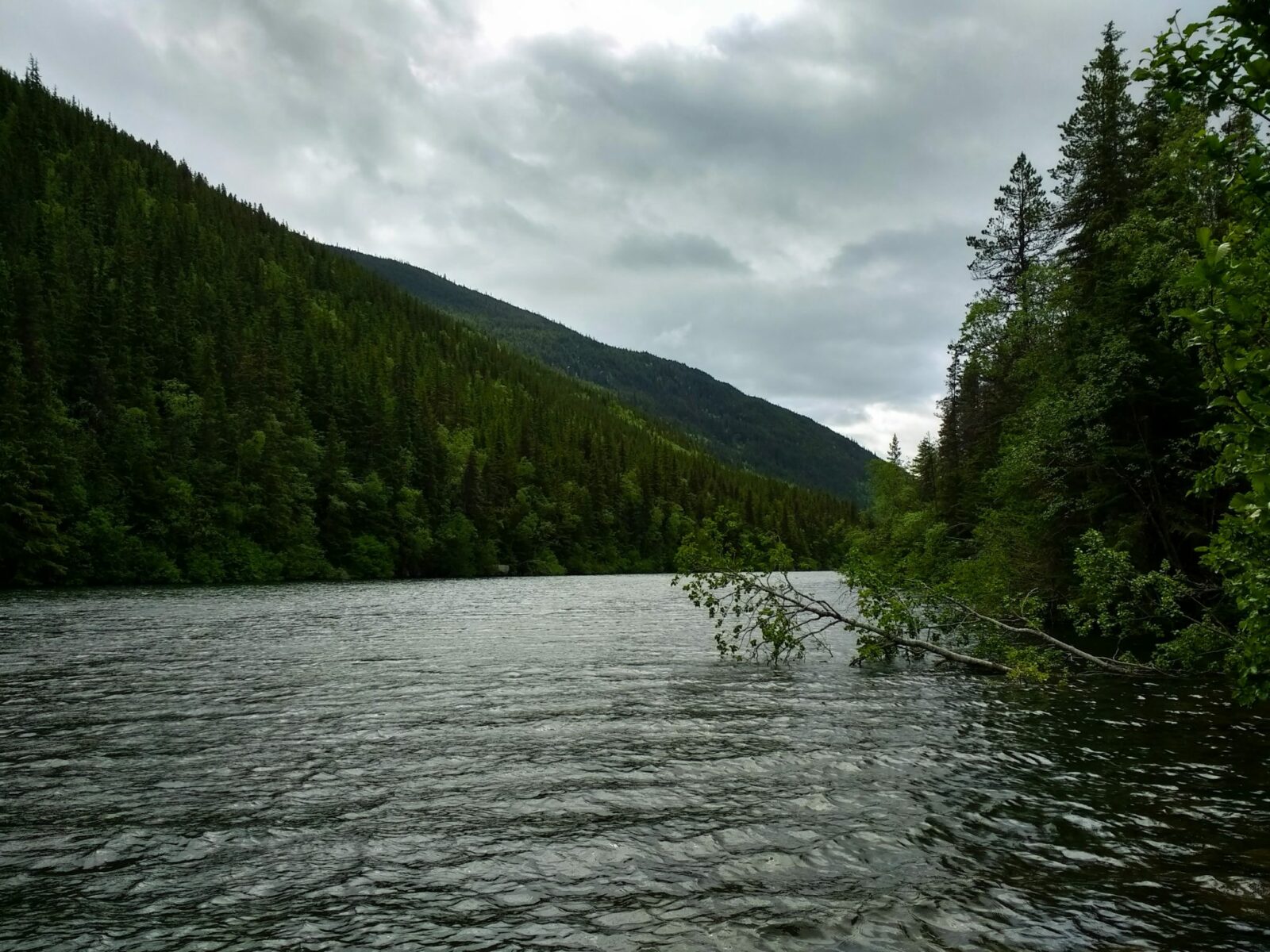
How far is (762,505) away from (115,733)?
484 feet

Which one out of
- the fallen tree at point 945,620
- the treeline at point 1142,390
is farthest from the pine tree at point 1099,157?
the fallen tree at point 945,620

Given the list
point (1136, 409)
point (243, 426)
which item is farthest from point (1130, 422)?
point (243, 426)

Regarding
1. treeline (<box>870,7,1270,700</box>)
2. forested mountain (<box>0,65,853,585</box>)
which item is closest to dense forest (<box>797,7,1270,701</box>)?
treeline (<box>870,7,1270,700</box>)

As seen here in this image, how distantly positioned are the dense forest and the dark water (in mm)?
2420

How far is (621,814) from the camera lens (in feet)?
34.1

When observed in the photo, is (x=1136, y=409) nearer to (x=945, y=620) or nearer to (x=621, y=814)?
(x=945, y=620)

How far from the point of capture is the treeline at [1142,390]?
605 centimetres

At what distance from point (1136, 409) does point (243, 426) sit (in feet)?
255

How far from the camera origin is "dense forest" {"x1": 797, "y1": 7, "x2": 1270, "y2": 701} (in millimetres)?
6113

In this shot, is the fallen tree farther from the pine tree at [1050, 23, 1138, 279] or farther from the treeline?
the pine tree at [1050, 23, 1138, 279]

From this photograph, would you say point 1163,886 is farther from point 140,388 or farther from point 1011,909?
point 140,388

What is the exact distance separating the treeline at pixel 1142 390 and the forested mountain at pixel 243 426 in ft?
38.9

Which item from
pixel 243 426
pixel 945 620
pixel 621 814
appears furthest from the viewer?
pixel 243 426

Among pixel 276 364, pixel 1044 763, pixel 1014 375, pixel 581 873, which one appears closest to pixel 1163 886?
pixel 1044 763
